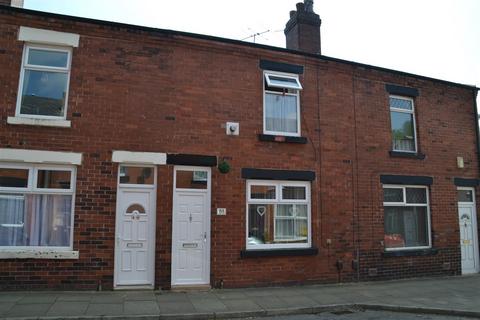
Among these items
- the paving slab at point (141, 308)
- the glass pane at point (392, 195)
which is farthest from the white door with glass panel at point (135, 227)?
the glass pane at point (392, 195)

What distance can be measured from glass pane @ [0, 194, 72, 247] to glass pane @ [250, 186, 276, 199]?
4.10 m

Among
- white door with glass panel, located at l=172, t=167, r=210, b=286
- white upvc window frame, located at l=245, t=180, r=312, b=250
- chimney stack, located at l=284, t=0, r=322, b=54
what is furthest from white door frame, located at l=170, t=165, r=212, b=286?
chimney stack, located at l=284, t=0, r=322, b=54

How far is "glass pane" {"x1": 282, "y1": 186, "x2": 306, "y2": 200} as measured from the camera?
1066 centimetres

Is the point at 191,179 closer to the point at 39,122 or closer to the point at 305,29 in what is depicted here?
the point at 39,122

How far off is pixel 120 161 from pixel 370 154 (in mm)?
6593

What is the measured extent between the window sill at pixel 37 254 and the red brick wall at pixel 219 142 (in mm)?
115

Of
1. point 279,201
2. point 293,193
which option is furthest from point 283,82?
point 279,201

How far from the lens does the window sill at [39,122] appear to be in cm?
877

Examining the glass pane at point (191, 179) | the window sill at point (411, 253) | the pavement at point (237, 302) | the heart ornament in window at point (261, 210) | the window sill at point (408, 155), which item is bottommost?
the pavement at point (237, 302)

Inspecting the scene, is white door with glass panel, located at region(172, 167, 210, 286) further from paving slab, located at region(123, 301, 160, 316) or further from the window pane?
the window pane

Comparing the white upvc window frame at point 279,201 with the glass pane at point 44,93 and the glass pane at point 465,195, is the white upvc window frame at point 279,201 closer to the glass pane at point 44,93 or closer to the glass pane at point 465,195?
the glass pane at point 44,93

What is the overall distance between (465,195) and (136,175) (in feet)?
33.0

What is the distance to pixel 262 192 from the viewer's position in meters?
10.5

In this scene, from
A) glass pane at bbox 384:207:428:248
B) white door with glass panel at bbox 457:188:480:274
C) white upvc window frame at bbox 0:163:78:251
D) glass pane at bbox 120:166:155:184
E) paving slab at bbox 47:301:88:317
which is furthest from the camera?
white door with glass panel at bbox 457:188:480:274
